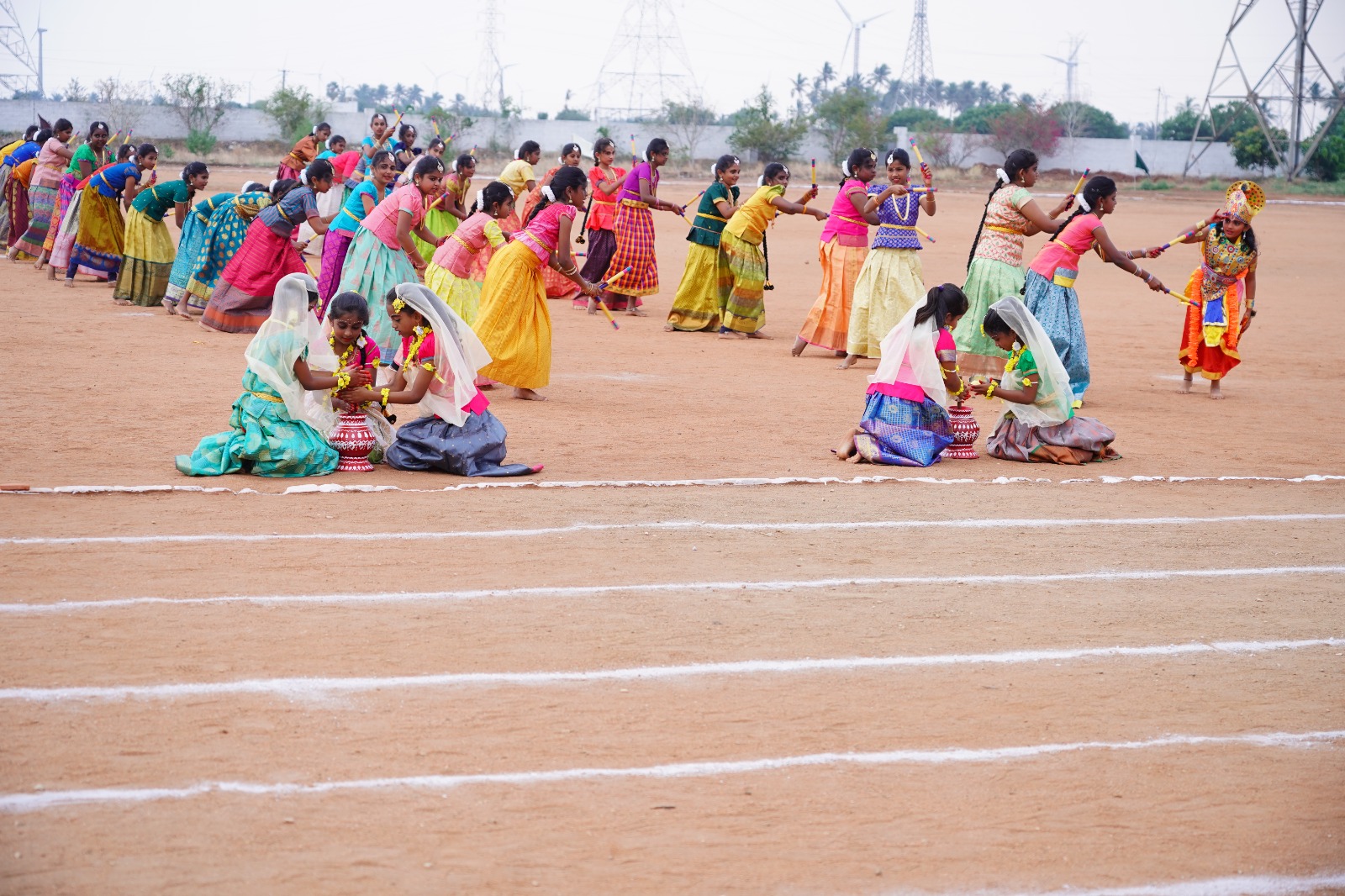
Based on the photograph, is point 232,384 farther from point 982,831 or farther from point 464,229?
point 982,831

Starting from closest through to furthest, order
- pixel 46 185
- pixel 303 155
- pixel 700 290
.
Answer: pixel 700 290, pixel 303 155, pixel 46 185

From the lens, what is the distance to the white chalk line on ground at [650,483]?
23.1 feet

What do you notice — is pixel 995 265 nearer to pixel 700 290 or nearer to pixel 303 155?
pixel 700 290

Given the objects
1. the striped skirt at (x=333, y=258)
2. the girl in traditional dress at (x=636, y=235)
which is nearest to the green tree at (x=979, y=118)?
the girl in traditional dress at (x=636, y=235)

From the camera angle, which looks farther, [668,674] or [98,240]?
[98,240]

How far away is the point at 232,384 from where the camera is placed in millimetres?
10258

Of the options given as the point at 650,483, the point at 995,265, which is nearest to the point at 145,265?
the point at 995,265

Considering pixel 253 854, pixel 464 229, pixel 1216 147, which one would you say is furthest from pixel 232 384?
pixel 1216 147

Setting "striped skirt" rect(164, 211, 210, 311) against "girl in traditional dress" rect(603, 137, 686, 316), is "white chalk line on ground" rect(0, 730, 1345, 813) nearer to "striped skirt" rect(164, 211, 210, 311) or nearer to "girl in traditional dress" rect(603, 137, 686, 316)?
"striped skirt" rect(164, 211, 210, 311)

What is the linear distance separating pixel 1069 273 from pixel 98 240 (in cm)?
1166

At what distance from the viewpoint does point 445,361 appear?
7.68m

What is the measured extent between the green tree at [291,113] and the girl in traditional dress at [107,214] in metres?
40.9

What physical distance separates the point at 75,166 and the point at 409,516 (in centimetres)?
1183

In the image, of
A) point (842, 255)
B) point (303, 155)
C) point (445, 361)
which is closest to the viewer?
point (445, 361)
